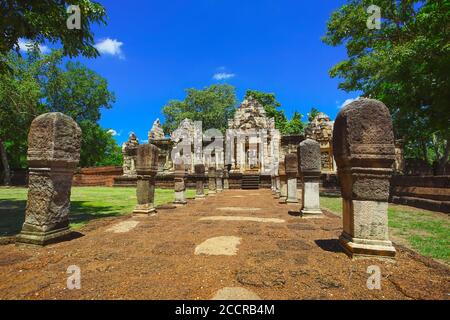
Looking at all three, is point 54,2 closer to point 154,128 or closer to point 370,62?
point 370,62

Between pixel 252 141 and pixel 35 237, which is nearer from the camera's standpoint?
pixel 35 237

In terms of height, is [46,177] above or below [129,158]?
below

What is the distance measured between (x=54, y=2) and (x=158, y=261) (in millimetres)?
6639

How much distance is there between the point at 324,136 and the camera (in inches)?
853

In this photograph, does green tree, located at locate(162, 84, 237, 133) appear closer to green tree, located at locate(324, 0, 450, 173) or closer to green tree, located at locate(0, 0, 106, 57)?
green tree, located at locate(324, 0, 450, 173)

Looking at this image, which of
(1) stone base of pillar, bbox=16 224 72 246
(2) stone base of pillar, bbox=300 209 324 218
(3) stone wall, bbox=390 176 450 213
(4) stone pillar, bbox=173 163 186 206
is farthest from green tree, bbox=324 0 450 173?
(1) stone base of pillar, bbox=16 224 72 246

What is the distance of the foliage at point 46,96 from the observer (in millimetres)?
20156

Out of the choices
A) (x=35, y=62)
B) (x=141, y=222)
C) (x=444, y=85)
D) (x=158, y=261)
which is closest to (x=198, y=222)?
(x=141, y=222)

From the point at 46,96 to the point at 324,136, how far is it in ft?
86.9

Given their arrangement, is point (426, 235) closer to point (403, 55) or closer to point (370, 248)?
point (370, 248)

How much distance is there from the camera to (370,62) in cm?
1118

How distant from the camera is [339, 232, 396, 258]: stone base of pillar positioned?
283 centimetres

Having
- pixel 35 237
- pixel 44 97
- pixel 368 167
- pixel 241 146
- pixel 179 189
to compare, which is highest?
pixel 44 97

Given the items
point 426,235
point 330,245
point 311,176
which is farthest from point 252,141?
point 330,245
